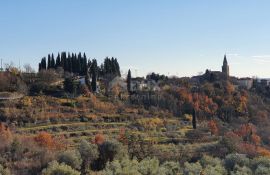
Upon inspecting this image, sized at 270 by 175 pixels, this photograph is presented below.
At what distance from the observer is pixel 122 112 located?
4881 centimetres

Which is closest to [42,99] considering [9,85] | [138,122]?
[9,85]

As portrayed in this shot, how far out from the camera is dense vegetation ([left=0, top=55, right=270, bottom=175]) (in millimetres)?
29391

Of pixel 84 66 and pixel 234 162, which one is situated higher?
pixel 84 66

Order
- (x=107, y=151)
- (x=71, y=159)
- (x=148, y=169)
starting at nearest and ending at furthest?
(x=148, y=169) → (x=71, y=159) → (x=107, y=151)

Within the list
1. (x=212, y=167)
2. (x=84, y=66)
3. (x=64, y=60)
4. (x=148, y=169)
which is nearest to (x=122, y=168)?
(x=148, y=169)

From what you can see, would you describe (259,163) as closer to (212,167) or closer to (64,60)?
(212,167)

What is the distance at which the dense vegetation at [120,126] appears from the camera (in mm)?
29391

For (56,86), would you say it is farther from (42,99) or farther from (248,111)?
(248,111)

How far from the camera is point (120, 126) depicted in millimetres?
43906

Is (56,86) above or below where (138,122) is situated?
above

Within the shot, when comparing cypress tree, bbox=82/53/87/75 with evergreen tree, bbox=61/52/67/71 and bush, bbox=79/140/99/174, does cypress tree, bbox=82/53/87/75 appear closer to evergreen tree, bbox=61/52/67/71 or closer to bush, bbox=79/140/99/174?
evergreen tree, bbox=61/52/67/71

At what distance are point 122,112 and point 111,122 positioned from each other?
4.02m

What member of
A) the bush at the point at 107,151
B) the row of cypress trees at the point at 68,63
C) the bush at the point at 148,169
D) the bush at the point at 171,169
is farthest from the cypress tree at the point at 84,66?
the bush at the point at 148,169

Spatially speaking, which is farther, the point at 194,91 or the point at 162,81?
the point at 162,81
